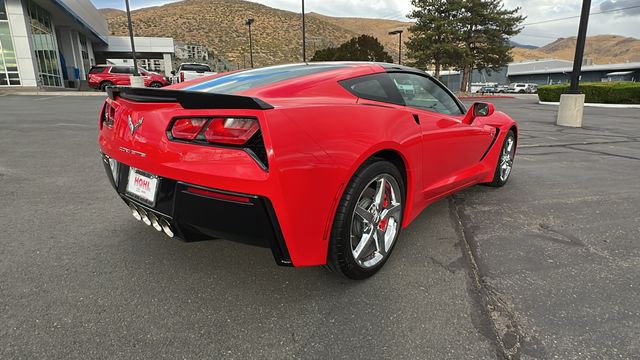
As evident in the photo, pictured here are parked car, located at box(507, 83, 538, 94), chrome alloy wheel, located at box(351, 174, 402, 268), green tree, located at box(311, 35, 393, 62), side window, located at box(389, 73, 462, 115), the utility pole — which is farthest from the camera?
parked car, located at box(507, 83, 538, 94)

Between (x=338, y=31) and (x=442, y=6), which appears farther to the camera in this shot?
(x=338, y=31)

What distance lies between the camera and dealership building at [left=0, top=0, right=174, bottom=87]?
73.5 ft

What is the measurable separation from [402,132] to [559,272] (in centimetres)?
136

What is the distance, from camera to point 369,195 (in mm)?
2441

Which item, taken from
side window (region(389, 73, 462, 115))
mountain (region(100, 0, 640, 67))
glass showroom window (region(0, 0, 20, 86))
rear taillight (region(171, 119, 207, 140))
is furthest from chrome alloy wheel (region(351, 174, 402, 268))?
mountain (region(100, 0, 640, 67))

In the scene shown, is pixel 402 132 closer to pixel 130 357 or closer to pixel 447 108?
pixel 447 108

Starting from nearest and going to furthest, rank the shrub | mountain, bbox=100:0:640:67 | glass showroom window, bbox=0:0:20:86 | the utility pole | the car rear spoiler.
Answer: the car rear spoiler
the utility pole
the shrub
glass showroom window, bbox=0:0:20:86
mountain, bbox=100:0:640:67

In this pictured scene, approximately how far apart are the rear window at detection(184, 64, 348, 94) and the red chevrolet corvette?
17 millimetres

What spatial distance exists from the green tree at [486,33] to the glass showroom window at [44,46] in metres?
31.6

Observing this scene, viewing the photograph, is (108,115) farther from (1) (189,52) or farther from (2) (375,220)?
(1) (189,52)

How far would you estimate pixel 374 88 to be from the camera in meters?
2.60

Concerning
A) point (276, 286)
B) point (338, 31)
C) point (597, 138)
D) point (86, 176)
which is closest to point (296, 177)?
point (276, 286)

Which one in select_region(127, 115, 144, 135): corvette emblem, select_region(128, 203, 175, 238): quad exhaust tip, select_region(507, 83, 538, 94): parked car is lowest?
select_region(507, 83, 538, 94): parked car

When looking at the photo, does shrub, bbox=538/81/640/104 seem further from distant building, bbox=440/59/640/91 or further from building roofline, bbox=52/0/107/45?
building roofline, bbox=52/0/107/45
